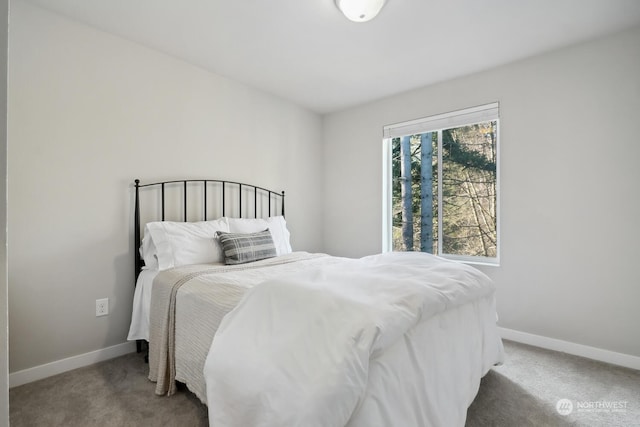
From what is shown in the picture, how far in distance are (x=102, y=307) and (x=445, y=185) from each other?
333cm

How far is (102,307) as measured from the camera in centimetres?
232

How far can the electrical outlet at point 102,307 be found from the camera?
7.56ft

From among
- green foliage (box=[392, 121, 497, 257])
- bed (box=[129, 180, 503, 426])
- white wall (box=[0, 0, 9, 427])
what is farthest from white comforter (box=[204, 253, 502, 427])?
green foliage (box=[392, 121, 497, 257])

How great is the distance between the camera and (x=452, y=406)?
4.31ft

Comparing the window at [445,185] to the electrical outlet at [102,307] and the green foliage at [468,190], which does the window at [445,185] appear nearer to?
the green foliage at [468,190]

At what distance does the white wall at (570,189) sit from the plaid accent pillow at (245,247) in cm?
210

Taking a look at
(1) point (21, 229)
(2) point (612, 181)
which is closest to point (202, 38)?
(1) point (21, 229)

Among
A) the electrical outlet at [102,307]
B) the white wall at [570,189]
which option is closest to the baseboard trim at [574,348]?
the white wall at [570,189]

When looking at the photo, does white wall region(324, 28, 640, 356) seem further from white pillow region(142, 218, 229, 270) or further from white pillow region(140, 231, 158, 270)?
white pillow region(140, 231, 158, 270)

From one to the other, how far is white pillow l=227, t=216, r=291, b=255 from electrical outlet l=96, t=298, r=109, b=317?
3.51ft

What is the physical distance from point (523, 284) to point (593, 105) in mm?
1557

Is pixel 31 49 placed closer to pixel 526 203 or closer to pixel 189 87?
pixel 189 87

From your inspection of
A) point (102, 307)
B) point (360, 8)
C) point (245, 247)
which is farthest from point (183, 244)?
point (360, 8)

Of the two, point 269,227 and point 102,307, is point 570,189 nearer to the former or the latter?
point 269,227
